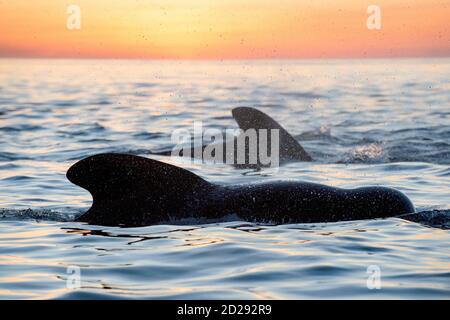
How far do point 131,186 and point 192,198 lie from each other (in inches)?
29.5

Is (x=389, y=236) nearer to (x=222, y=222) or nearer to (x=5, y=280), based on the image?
(x=222, y=222)

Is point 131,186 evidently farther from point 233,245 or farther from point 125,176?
point 233,245

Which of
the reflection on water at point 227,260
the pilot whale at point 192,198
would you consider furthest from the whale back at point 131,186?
the reflection on water at point 227,260

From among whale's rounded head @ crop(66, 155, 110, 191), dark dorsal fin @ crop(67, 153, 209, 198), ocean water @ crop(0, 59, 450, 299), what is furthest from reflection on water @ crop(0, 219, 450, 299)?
whale's rounded head @ crop(66, 155, 110, 191)

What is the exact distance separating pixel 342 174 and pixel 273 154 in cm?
167

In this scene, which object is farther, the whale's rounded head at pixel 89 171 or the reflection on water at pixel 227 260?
the whale's rounded head at pixel 89 171

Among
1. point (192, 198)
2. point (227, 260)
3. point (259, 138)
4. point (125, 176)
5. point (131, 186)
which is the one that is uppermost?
point (125, 176)

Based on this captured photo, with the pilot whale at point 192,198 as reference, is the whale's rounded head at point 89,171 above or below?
above

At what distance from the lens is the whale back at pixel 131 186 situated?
31.0 ft

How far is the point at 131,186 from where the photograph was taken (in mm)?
9680

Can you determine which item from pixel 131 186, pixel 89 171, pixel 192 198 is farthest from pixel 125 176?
pixel 192 198

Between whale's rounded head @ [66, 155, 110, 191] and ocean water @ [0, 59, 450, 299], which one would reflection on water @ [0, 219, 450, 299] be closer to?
ocean water @ [0, 59, 450, 299]

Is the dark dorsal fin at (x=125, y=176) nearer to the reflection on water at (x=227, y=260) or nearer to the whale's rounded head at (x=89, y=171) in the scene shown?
the whale's rounded head at (x=89, y=171)

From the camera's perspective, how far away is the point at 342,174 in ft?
52.2
